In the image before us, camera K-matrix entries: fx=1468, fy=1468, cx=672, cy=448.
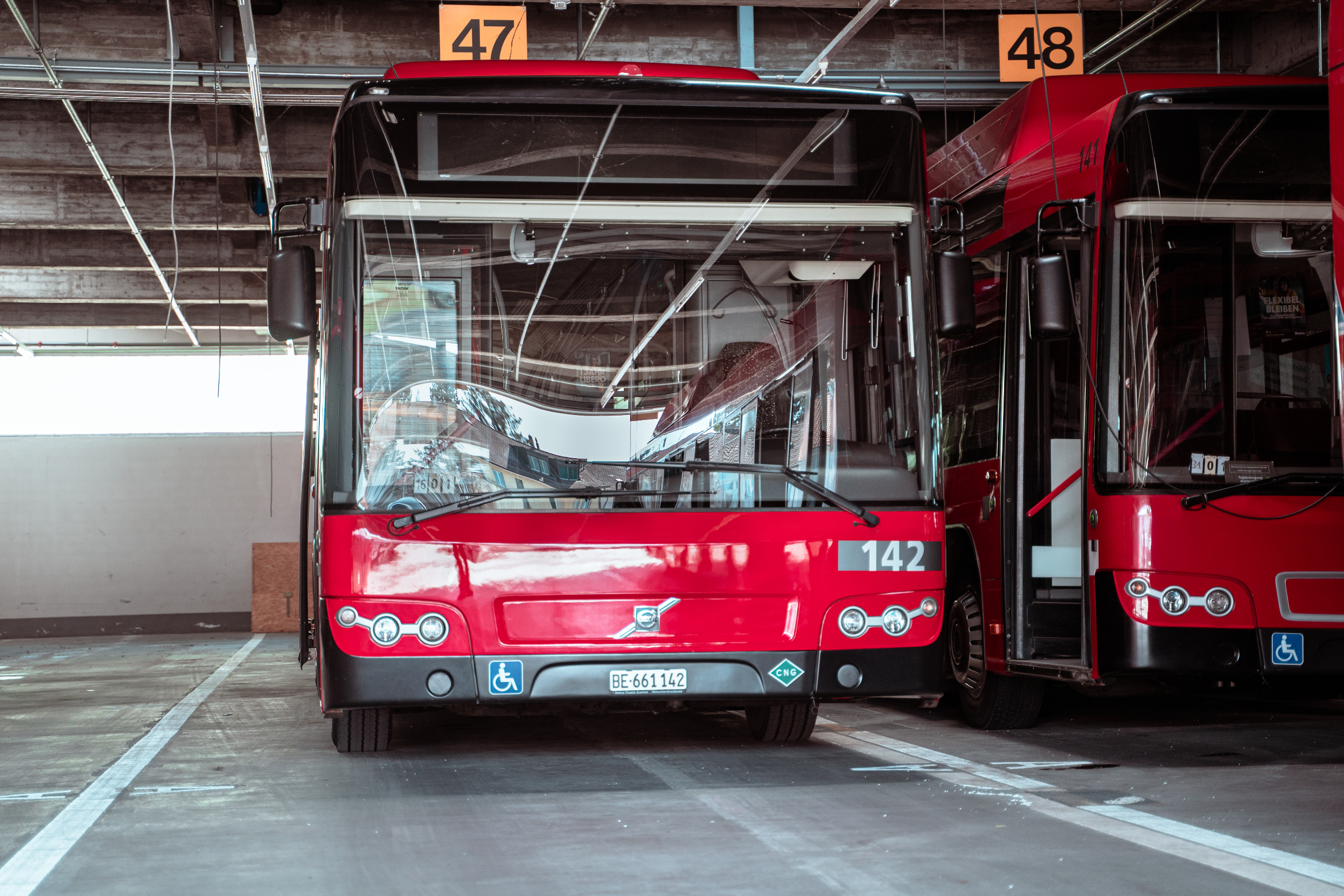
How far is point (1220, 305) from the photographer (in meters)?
7.45

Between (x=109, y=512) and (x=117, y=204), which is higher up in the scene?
(x=117, y=204)

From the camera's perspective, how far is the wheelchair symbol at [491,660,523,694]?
668 cm

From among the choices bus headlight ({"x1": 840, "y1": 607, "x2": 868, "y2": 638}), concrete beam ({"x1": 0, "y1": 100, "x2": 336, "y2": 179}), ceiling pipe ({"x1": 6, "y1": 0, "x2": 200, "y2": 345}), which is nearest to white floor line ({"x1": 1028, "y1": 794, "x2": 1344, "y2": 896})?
bus headlight ({"x1": 840, "y1": 607, "x2": 868, "y2": 638})

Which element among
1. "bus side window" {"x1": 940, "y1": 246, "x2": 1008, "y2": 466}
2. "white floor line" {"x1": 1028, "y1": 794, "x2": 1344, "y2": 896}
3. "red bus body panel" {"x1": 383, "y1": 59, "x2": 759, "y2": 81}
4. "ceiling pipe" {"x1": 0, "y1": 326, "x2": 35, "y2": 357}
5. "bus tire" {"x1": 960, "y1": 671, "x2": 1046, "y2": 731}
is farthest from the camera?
"ceiling pipe" {"x1": 0, "y1": 326, "x2": 35, "y2": 357}

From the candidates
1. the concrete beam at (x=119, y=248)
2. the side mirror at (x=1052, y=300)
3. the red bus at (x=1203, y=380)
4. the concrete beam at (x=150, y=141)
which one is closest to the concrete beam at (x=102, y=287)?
the concrete beam at (x=119, y=248)

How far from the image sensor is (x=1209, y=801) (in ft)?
19.8

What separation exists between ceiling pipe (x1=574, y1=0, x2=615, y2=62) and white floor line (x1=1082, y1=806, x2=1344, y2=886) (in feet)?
22.6

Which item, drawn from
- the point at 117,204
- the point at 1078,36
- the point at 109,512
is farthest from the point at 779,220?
the point at 109,512

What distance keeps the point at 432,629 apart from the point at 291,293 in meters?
1.66

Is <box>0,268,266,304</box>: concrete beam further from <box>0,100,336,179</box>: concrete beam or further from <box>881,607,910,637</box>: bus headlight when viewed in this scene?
<box>881,607,910,637</box>: bus headlight

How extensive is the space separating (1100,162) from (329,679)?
4.61 meters

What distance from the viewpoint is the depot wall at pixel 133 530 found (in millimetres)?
25688

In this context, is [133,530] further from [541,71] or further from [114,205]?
[541,71]

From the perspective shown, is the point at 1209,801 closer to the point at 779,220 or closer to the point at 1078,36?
the point at 779,220
